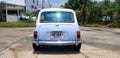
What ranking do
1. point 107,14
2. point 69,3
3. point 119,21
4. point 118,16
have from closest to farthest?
point 119,21
point 118,16
point 107,14
point 69,3

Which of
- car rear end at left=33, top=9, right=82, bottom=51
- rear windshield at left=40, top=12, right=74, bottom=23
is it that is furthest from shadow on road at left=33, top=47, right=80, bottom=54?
rear windshield at left=40, top=12, right=74, bottom=23

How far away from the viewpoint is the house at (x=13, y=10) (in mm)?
45947

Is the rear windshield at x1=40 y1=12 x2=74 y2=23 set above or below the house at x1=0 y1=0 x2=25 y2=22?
below

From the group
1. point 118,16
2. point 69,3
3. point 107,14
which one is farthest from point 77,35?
point 69,3

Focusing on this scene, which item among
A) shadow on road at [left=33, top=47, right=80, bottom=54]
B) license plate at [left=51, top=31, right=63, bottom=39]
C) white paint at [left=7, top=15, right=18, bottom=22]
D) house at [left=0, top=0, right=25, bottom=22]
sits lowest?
shadow on road at [left=33, top=47, right=80, bottom=54]

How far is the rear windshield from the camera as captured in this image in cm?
1162

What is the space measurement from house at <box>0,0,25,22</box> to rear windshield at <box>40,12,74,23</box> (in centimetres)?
3366

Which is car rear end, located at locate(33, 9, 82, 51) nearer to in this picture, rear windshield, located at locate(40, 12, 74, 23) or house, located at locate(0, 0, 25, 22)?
Result: rear windshield, located at locate(40, 12, 74, 23)

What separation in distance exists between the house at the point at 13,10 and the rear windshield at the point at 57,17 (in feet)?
110

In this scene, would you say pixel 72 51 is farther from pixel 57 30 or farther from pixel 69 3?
pixel 69 3

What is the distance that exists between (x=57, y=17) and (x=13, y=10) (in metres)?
40.3

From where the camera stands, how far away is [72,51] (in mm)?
11672

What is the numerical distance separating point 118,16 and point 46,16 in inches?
850

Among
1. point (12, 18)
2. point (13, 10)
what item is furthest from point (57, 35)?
point (13, 10)
